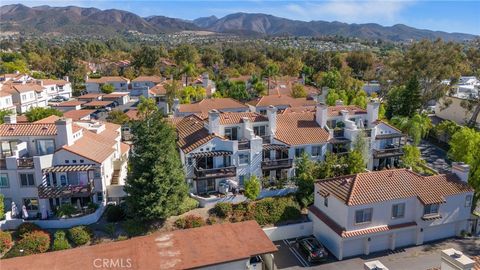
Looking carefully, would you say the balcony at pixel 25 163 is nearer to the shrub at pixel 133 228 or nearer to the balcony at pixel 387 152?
the shrub at pixel 133 228

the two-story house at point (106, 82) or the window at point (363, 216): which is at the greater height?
the two-story house at point (106, 82)

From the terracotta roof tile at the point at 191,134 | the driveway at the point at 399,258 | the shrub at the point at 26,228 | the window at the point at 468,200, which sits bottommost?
the driveway at the point at 399,258

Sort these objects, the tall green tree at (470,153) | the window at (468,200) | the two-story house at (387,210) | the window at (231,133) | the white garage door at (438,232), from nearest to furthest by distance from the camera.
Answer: the two-story house at (387,210)
the white garage door at (438,232)
the window at (468,200)
the tall green tree at (470,153)
the window at (231,133)

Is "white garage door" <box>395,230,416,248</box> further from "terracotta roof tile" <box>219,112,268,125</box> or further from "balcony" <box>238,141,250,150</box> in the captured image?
"terracotta roof tile" <box>219,112,268,125</box>

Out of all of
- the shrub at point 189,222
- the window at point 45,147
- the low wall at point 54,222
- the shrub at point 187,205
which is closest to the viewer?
the low wall at point 54,222

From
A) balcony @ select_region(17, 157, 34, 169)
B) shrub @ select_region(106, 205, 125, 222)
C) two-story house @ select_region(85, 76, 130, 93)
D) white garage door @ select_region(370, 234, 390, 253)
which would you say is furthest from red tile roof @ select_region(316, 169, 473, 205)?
two-story house @ select_region(85, 76, 130, 93)

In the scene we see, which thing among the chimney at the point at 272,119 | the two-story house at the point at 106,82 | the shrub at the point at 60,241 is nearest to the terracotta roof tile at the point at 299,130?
the chimney at the point at 272,119
